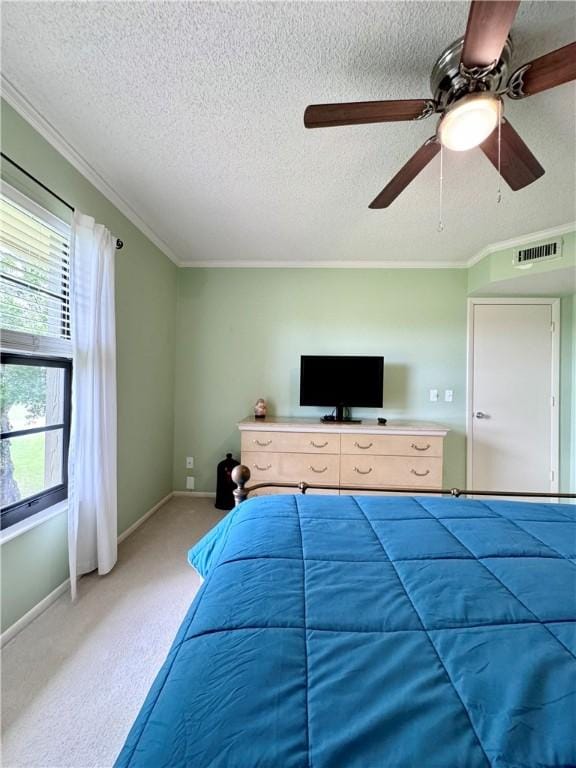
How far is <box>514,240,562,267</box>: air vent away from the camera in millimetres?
2516

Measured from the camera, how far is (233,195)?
2168mm

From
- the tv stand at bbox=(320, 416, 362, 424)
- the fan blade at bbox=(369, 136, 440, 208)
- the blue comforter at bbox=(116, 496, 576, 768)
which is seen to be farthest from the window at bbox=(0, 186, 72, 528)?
the tv stand at bbox=(320, 416, 362, 424)

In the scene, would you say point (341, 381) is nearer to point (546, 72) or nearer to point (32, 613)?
point (546, 72)

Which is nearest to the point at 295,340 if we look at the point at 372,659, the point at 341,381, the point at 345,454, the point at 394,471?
the point at 341,381

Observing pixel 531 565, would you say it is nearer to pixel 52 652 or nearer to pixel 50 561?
pixel 52 652

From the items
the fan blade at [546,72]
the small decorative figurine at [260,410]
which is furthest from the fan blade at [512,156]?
the small decorative figurine at [260,410]

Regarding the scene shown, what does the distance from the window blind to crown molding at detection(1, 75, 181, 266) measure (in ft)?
1.26

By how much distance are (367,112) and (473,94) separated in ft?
1.18

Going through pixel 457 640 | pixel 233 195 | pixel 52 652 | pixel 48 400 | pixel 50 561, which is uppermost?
pixel 233 195

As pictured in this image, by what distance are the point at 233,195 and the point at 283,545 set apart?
217 centimetres

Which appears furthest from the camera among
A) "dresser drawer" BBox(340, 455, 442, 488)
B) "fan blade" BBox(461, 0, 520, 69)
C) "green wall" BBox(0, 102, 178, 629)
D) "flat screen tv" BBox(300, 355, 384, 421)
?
"flat screen tv" BBox(300, 355, 384, 421)

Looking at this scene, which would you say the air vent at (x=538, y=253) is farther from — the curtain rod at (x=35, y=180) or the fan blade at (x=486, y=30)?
the curtain rod at (x=35, y=180)

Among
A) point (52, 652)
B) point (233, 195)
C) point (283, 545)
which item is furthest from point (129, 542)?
point (233, 195)

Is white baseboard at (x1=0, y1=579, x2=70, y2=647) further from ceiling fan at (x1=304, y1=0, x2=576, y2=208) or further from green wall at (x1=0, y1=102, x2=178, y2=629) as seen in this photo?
ceiling fan at (x1=304, y1=0, x2=576, y2=208)
